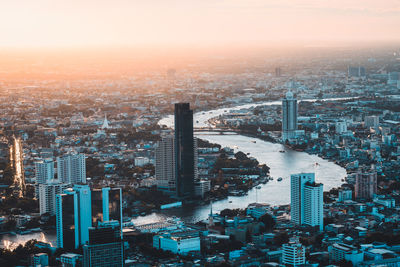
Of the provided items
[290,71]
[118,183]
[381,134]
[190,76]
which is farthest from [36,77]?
[118,183]

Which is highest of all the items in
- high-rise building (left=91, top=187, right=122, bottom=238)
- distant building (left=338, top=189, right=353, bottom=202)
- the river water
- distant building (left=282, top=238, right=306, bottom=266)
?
high-rise building (left=91, top=187, right=122, bottom=238)

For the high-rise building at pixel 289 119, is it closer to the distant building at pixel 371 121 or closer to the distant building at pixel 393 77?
the distant building at pixel 371 121

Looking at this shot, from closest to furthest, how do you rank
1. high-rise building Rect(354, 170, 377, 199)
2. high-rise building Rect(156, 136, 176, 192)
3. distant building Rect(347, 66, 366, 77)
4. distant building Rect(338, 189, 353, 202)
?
distant building Rect(338, 189, 353, 202), high-rise building Rect(354, 170, 377, 199), high-rise building Rect(156, 136, 176, 192), distant building Rect(347, 66, 366, 77)

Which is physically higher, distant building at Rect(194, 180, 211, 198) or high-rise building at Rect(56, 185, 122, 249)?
high-rise building at Rect(56, 185, 122, 249)

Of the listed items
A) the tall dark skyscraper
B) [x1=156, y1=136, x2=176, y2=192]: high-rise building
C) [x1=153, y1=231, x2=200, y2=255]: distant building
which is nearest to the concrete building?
the tall dark skyscraper

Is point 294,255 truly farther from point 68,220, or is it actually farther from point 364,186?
point 364,186

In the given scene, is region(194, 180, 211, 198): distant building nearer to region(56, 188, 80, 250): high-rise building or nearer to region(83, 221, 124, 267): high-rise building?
region(56, 188, 80, 250): high-rise building

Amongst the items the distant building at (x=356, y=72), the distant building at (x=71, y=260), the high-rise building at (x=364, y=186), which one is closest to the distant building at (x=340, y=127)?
the high-rise building at (x=364, y=186)
